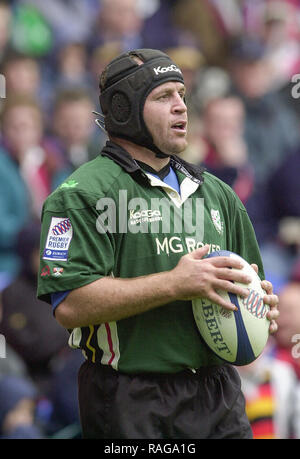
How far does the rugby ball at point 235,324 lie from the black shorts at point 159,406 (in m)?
0.21

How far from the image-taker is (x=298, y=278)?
6828 mm

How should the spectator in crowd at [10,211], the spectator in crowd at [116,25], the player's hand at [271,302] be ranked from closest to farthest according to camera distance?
the player's hand at [271,302], the spectator in crowd at [10,211], the spectator in crowd at [116,25]

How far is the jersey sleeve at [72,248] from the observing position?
150 inches

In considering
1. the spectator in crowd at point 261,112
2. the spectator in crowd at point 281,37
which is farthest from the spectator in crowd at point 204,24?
the spectator in crowd at point 281,37

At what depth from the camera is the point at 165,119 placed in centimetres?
413

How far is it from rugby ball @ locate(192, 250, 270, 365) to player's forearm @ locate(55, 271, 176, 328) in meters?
0.24

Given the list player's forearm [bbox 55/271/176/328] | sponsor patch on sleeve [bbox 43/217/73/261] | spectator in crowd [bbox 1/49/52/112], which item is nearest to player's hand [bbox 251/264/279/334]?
player's forearm [bbox 55/271/176/328]

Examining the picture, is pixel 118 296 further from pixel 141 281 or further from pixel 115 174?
pixel 115 174

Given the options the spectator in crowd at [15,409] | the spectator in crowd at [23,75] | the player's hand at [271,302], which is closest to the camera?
the player's hand at [271,302]

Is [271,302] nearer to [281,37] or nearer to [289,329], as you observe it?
[289,329]

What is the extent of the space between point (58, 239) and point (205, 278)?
0.70m

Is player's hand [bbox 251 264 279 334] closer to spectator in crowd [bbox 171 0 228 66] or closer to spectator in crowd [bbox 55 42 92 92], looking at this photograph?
spectator in crowd [bbox 55 42 92 92]

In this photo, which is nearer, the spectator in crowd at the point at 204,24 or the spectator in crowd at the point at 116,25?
the spectator in crowd at the point at 116,25

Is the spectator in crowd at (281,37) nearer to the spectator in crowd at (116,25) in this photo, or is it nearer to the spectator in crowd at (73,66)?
the spectator in crowd at (116,25)
